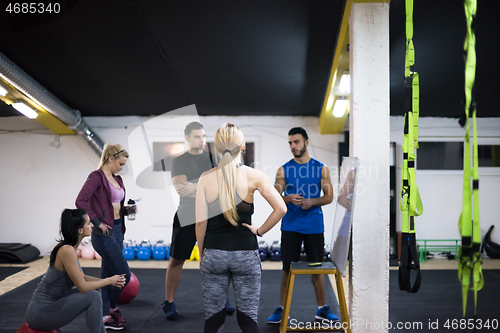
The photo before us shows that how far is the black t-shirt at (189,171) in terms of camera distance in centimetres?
281

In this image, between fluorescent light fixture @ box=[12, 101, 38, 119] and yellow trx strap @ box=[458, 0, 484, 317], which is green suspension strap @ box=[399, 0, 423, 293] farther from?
fluorescent light fixture @ box=[12, 101, 38, 119]

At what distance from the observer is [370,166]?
7.74ft

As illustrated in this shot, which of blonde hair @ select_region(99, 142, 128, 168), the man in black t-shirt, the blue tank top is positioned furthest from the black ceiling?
the blue tank top

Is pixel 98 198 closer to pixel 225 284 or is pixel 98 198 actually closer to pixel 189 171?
pixel 189 171

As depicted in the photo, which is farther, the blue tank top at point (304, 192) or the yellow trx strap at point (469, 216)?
the blue tank top at point (304, 192)

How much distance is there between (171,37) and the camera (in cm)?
339

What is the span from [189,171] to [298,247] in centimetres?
111

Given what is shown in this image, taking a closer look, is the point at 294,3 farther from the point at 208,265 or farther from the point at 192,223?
the point at 208,265

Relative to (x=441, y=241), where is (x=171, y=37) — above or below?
above

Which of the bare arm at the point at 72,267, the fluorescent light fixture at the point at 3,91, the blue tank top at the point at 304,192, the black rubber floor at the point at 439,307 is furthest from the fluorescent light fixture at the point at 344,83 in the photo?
the fluorescent light fixture at the point at 3,91

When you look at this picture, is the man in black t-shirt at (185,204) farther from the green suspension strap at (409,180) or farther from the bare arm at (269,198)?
the green suspension strap at (409,180)

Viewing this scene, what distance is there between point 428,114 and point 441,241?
2.03 metres

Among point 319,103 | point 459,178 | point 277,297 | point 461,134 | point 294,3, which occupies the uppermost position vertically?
point 294,3

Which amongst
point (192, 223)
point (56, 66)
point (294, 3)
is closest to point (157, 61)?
point (56, 66)
